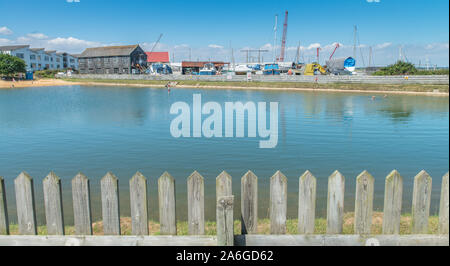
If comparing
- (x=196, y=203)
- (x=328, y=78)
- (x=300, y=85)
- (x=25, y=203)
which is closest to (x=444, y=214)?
(x=196, y=203)

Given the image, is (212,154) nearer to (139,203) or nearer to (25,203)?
(139,203)

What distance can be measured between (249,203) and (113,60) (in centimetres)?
11079

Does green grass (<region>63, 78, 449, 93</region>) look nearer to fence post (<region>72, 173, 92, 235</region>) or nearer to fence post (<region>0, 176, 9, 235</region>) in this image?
fence post (<region>72, 173, 92, 235</region>)

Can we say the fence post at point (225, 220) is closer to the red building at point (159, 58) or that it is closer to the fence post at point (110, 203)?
the fence post at point (110, 203)

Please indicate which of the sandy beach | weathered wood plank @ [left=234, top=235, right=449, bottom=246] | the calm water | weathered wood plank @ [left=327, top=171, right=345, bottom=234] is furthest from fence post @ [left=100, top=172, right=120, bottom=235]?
the sandy beach

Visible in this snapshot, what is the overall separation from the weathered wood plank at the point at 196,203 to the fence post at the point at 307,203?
1116mm

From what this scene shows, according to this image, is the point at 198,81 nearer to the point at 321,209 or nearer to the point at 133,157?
the point at 133,157

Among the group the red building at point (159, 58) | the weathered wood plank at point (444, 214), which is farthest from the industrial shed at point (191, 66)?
the weathered wood plank at point (444, 214)

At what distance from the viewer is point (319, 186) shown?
10.4 meters

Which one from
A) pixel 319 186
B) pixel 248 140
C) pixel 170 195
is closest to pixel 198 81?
pixel 248 140

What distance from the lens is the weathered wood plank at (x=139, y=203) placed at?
3938 millimetres

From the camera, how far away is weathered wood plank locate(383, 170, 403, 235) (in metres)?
3.99
